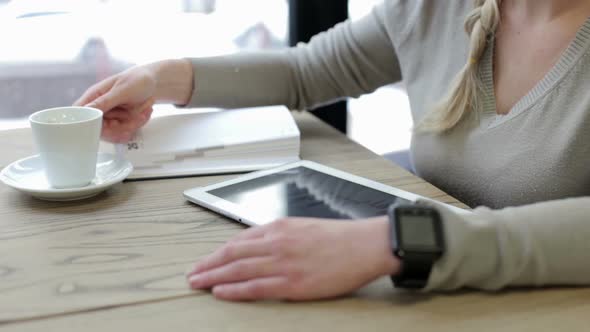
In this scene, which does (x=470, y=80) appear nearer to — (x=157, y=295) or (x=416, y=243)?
(x=416, y=243)

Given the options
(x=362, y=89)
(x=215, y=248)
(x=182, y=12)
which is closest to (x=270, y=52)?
(x=362, y=89)

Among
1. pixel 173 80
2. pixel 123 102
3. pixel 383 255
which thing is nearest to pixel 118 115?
pixel 123 102

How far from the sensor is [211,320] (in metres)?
0.54

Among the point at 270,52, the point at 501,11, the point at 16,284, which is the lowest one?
the point at 16,284

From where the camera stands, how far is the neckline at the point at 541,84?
2.64 feet

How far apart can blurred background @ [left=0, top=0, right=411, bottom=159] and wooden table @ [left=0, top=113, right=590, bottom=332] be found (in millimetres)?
1252

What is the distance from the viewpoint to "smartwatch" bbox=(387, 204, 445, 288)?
562mm

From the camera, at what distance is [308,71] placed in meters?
1.21

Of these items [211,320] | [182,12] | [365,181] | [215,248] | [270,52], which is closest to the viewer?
[211,320]

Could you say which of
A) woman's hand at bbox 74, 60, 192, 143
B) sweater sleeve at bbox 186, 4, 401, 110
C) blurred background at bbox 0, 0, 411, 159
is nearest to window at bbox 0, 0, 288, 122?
blurred background at bbox 0, 0, 411, 159

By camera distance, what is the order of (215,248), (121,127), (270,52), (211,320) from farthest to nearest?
(270,52)
(121,127)
(215,248)
(211,320)

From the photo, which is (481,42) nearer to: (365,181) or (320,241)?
(365,181)

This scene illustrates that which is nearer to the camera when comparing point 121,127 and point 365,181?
point 365,181

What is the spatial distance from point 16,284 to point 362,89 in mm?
805
